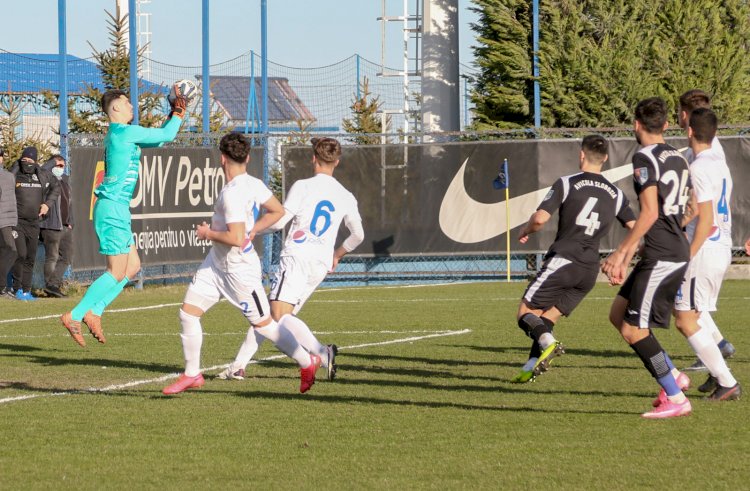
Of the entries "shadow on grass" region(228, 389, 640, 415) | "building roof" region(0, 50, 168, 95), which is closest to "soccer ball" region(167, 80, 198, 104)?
"shadow on grass" region(228, 389, 640, 415)

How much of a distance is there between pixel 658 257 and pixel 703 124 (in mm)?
1254

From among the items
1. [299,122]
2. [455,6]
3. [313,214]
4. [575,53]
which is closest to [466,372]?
[313,214]

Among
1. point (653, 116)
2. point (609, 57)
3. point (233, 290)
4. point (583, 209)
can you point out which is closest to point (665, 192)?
point (653, 116)

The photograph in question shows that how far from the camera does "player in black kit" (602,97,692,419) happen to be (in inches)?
295

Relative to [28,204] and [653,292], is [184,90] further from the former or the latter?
[28,204]

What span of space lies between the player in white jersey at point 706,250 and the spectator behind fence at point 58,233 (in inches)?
479

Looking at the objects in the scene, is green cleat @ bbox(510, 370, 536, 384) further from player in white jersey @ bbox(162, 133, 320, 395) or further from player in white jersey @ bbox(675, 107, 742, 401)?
player in white jersey @ bbox(162, 133, 320, 395)

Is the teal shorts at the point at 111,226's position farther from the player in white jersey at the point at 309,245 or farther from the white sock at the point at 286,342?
the white sock at the point at 286,342

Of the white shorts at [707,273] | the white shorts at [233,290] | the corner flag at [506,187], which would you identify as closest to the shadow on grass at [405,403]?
the white shorts at [233,290]

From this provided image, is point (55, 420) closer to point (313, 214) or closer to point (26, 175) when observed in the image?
point (313, 214)

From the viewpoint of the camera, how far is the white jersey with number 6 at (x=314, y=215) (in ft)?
29.6

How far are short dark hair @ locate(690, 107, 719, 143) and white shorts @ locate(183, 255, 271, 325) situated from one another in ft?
10.2

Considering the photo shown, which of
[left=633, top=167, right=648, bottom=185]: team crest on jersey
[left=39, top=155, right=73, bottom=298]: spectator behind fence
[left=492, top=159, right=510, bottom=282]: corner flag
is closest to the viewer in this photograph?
[left=633, top=167, right=648, bottom=185]: team crest on jersey

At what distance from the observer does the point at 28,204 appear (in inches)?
747
